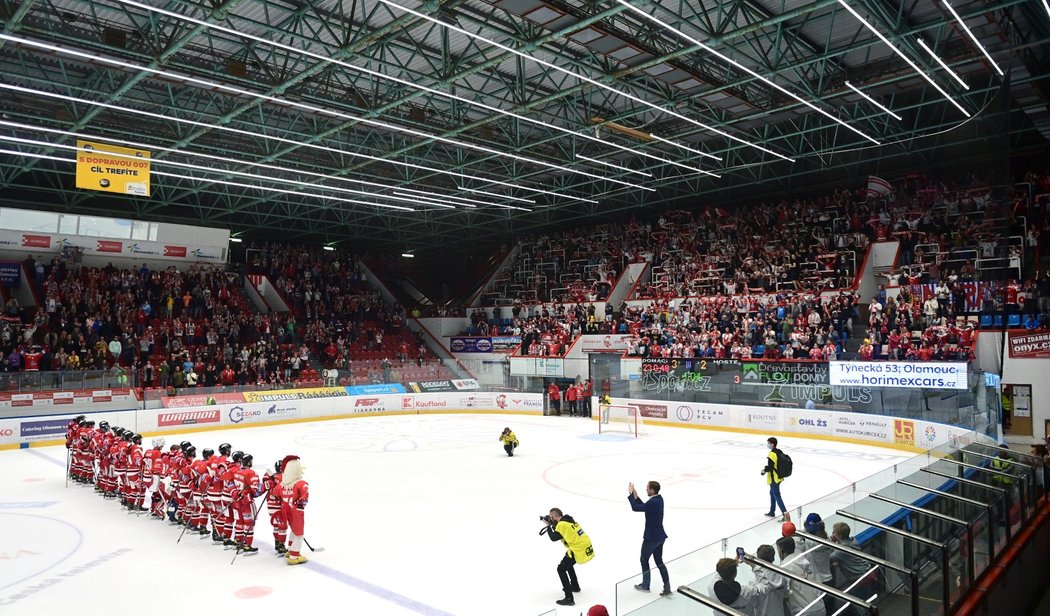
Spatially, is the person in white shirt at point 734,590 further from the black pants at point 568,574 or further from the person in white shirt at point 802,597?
the black pants at point 568,574

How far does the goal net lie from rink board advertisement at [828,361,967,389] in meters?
6.37

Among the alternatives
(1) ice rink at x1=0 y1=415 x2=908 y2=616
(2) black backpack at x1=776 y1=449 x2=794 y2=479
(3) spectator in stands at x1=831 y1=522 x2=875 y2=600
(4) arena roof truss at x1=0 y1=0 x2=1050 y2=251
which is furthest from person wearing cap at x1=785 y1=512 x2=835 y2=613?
(4) arena roof truss at x1=0 y1=0 x2=1050 y2=251

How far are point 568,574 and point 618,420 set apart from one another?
16724mm

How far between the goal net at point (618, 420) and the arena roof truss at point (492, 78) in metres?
8.82

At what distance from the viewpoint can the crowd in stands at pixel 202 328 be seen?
2689 cm

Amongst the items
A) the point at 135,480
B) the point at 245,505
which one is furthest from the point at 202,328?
the point at 245,505

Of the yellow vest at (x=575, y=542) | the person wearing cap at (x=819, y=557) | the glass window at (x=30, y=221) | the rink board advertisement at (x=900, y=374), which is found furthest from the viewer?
the glass window at (x=30, y=221)

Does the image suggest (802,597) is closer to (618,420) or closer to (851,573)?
(851,573)

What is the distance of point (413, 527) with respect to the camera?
11445 millimetres

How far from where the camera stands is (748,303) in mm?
29094

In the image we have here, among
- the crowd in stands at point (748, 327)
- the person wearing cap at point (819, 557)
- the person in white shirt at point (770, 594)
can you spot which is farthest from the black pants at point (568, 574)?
the crowd in stands at point (748, 327)

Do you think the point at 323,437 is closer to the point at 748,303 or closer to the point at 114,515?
the point at 114,515

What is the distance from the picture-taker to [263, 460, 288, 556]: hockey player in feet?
31.9

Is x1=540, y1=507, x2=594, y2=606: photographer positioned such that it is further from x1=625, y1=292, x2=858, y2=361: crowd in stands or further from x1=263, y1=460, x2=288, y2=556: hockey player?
x1=625, y1=292, x2=858, y2=361: crowd in stands
